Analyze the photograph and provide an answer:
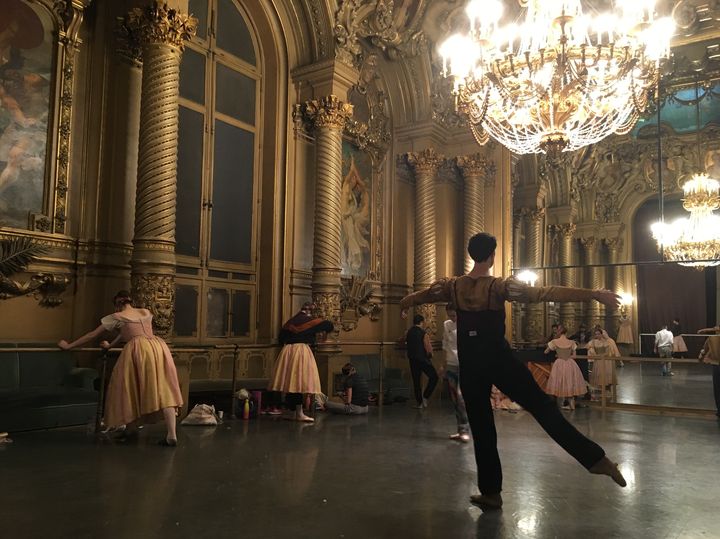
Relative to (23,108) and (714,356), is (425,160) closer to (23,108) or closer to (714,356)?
(714,356)

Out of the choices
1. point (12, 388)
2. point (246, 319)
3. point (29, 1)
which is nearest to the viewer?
point (12, 388)

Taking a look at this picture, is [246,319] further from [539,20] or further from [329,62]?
[539,20]

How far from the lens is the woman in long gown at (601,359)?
10.6 m

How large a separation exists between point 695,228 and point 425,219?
17.2 ft

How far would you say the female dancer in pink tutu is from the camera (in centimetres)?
1049

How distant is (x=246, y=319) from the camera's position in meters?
10.2

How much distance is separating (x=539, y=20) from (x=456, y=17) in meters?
5.06

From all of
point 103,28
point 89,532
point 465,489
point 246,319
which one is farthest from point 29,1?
point 465,489

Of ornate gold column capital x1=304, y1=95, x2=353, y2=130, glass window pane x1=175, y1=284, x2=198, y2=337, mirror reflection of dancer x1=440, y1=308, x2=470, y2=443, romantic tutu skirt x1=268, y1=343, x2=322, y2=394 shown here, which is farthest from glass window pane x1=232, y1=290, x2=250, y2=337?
mirror reflection of dancer x1=440, y1=308, x2=470, y2=443

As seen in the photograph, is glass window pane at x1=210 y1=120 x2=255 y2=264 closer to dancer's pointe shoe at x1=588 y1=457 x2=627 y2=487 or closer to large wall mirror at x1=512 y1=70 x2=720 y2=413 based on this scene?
large wall mirror at x1=512 y1=70 x2=720 y2=413

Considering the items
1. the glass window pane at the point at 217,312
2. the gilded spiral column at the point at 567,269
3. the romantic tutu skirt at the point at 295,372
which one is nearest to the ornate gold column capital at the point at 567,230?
the gilded spiral column at the point at 567,269

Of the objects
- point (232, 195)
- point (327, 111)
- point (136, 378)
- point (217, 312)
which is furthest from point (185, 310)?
point (327, 111)

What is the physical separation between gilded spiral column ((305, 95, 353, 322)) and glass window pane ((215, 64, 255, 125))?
1.00 m

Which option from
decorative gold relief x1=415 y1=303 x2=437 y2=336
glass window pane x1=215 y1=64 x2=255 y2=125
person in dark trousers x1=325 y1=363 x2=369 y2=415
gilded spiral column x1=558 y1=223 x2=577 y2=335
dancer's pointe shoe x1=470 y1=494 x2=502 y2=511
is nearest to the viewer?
dancer's pointe shoe x1=470 y1=494 x2=502 y2=511
